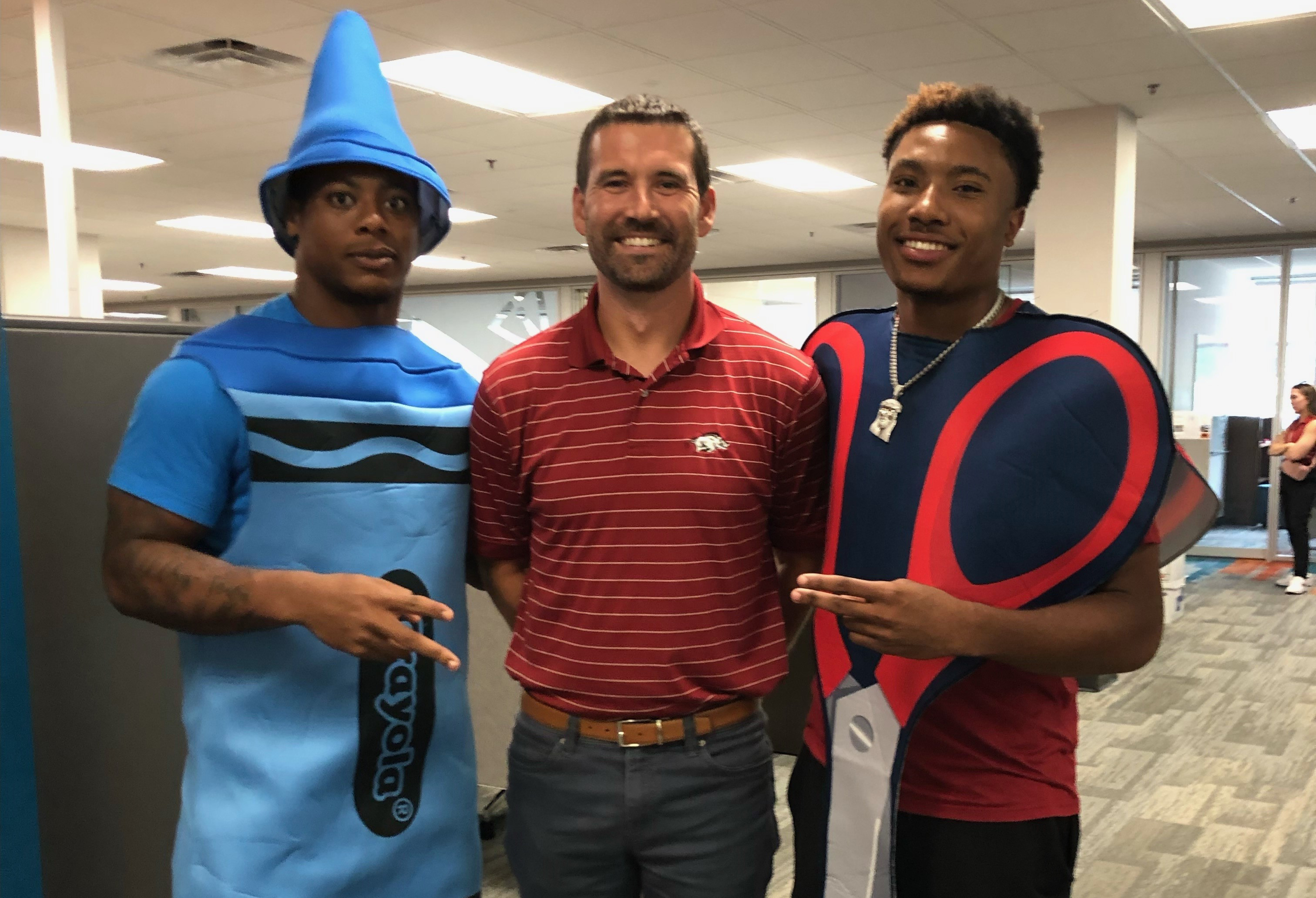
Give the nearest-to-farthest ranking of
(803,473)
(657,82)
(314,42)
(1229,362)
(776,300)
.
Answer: (803,473), (314,42), (657,82), (1229,362), (776,300)

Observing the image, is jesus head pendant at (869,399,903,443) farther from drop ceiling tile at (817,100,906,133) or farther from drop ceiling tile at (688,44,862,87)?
drop ceiling tile at (817,100,906,133)

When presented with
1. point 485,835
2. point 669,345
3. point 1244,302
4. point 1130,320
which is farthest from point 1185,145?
point 669,345

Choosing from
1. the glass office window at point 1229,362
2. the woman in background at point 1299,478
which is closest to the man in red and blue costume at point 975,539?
the woman in background at point 1299,478

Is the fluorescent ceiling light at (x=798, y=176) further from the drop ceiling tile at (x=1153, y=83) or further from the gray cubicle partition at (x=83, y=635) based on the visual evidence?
the gray cubicle partition at (x=83, y=635)

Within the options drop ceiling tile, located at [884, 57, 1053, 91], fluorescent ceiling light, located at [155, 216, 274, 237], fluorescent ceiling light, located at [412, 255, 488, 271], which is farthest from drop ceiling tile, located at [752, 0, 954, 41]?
fluorescent ceiling light, located at [412, 255, 488, 271]

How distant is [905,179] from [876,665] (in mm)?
619

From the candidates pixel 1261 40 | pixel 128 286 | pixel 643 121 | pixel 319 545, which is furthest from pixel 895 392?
pixel 128 286

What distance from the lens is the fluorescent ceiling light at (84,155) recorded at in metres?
6.28

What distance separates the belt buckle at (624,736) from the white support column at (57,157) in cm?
296

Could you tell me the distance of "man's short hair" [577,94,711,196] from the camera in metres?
1.45

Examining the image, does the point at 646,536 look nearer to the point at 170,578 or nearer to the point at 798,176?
the point at 170,578

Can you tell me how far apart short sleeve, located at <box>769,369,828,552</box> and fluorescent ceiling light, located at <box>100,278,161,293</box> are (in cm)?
1348

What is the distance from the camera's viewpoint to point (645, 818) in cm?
140

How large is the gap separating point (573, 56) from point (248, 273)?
30.3ft
